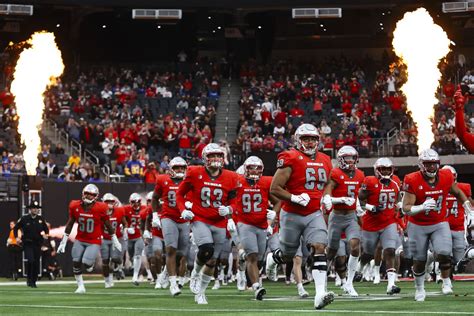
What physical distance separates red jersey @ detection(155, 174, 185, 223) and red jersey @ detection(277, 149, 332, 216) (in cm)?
567

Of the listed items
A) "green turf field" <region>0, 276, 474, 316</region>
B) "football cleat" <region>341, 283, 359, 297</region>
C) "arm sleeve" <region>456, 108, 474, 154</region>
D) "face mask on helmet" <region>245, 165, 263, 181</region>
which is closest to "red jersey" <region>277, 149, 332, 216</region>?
"green turf field" <region>0, 276, 474, 316</region>

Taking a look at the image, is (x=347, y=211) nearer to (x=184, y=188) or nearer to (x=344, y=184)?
(x=344, y=184)

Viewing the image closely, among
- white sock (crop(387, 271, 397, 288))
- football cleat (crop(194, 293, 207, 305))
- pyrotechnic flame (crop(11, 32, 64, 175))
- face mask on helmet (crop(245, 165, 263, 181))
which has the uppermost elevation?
pyrotechnic flame (crop(11, 32, 64, 175))

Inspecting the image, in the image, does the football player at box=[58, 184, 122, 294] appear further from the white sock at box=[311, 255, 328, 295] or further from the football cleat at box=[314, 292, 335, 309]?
the football cleat at box=[314, 292, 335, 309]

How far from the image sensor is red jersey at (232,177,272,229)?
18734 mm

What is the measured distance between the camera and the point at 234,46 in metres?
49.2

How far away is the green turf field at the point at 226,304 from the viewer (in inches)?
554

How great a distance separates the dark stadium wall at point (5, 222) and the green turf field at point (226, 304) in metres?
12.1

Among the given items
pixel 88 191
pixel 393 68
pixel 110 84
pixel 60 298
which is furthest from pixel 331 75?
pixel 60 298

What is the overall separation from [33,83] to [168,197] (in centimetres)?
2113

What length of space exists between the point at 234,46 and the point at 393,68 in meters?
7.63

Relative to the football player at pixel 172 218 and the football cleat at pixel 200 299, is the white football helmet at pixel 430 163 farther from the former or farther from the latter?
the football player at pixel 172 218

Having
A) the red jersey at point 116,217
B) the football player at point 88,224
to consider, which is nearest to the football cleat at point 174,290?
the football player at point 88,224

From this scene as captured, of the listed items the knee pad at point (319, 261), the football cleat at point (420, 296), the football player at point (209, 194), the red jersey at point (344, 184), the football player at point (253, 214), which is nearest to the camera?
the knee pad at point (319, 261)
